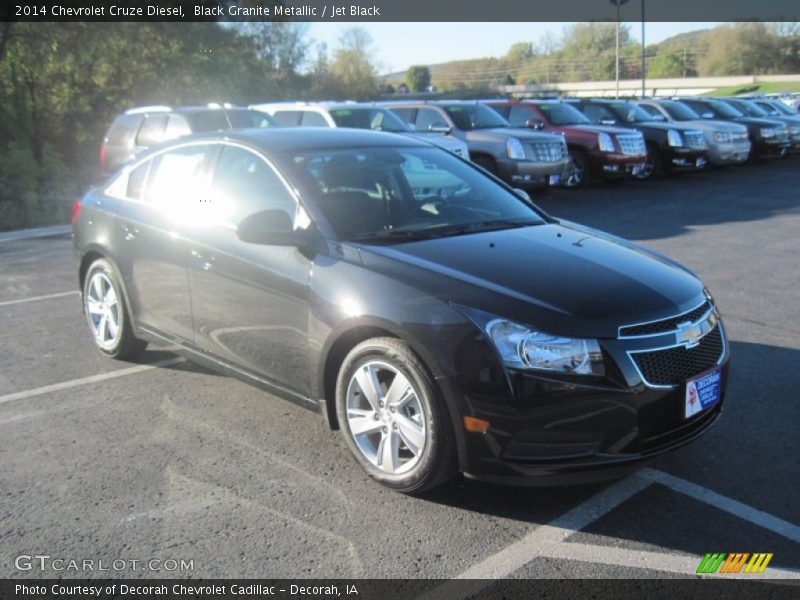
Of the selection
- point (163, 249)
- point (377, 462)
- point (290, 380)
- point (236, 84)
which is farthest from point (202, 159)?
point (236, 84)

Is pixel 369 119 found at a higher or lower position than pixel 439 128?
higher

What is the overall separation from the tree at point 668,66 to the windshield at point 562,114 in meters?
97.1

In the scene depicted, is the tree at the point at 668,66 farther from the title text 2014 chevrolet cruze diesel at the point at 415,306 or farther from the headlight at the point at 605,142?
the title text 2014 chevrolet cruze diesel at the point at 415,306

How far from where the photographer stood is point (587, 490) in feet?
12.5

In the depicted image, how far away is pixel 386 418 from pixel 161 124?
11318mm

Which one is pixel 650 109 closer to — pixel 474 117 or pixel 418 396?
pixel 474 117

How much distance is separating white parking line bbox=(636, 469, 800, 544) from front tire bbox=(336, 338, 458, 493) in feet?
3.49

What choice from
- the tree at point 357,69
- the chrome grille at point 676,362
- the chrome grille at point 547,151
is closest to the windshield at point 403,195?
the chrome grille at point 676,362

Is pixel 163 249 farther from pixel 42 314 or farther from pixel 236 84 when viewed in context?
pixel 236 84

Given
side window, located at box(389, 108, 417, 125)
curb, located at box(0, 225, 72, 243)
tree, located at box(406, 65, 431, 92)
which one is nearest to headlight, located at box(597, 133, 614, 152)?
side window, located at box(389, 108, 417, 125)

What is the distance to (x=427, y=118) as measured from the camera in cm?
1612

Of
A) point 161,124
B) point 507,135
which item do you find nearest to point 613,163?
point 507,135

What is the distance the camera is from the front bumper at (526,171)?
47.9ft

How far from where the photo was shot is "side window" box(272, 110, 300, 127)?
14.8 metres
